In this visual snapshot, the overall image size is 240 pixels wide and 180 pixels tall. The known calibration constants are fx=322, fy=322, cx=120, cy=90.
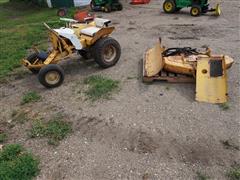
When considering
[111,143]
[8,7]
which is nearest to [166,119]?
[111,143]

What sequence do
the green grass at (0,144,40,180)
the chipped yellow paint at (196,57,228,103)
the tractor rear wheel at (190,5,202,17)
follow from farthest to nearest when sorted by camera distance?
the tractor rear wheel at (190,5,202,17)
the chipped yellow paint at (196,57,228,103)
the green grass at (0,144,40,180)

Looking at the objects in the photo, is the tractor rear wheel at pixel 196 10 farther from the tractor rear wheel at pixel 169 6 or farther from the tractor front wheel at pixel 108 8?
the tractor front wheel at pixel 108 8

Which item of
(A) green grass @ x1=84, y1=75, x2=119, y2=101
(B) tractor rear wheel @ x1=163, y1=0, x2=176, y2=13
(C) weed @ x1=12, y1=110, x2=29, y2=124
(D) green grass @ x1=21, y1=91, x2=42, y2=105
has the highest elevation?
(B) tractor rear wheel @ x1=163, y1=0, x2=176, y2=13

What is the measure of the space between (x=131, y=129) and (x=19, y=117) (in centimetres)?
217

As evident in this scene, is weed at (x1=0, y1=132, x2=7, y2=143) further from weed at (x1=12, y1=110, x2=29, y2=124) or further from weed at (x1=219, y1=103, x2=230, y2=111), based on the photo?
weed at (x1=219, y1=103, x2=230, y2=111)

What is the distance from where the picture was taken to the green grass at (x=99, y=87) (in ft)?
21.0

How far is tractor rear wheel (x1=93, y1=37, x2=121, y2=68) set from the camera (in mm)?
7270

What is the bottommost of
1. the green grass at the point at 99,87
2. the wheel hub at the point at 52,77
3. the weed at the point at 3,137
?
the weed at the point at 3,137

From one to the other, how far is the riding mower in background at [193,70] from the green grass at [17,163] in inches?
117

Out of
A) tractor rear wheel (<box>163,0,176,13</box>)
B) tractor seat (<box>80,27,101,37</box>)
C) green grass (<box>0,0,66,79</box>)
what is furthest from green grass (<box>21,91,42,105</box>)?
tractor rear wheel (<box>163,0,176,13</box>)

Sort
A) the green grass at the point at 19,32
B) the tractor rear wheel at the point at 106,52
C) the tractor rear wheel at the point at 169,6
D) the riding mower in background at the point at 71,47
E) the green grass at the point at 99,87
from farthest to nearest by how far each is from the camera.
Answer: the tractor rear wheel at the point at 169,6 < the green grass at the point at 19,32 < the tractor rear wheel at the point at 106,52 < the riding mower in background at the point at 71,47 < the green grass at the point at 99,87

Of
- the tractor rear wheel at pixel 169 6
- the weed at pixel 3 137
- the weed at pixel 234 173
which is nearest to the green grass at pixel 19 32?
the weed at pixel 3 137

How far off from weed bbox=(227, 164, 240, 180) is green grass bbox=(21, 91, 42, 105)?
3.97 metres

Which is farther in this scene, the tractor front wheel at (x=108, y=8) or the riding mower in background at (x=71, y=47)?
the tractor front wheel at (x=108, y=8)
